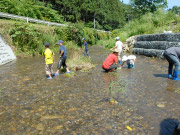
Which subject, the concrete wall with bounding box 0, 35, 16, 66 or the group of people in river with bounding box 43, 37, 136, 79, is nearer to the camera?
the group of people in river with bounding box 43, 37, 136, 79

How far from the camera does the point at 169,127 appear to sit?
323 cm

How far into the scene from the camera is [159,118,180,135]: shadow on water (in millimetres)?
3042

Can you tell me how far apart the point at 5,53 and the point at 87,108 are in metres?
9.34

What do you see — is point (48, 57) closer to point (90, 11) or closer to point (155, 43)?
point (155, 43)

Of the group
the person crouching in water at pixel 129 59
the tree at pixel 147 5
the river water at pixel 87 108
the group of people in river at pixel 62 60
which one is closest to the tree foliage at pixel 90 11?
the tree at pixel 147 5

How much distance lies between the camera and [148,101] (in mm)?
4461

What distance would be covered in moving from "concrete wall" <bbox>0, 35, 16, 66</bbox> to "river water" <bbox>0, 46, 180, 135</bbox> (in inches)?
180

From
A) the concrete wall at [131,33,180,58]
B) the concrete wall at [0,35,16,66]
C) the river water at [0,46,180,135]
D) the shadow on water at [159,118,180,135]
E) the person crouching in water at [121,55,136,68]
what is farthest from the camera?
the concrete wall at [131,33,180,58]

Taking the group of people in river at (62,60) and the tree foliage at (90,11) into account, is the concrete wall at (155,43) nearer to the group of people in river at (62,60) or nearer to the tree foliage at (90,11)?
the group of people in river at (62,60)

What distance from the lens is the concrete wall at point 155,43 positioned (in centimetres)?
1061

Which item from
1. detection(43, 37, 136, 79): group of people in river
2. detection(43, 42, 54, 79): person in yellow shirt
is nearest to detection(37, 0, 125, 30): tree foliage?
detection(43, 37, 136, 79): group of people in river

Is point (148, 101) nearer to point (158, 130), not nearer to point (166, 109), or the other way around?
point (166, 109)

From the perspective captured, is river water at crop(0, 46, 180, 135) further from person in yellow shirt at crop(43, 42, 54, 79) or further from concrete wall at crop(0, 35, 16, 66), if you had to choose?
concrete wall at crop(0, 35, 16, 66)

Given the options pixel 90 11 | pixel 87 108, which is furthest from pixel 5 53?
pixel 90 11
